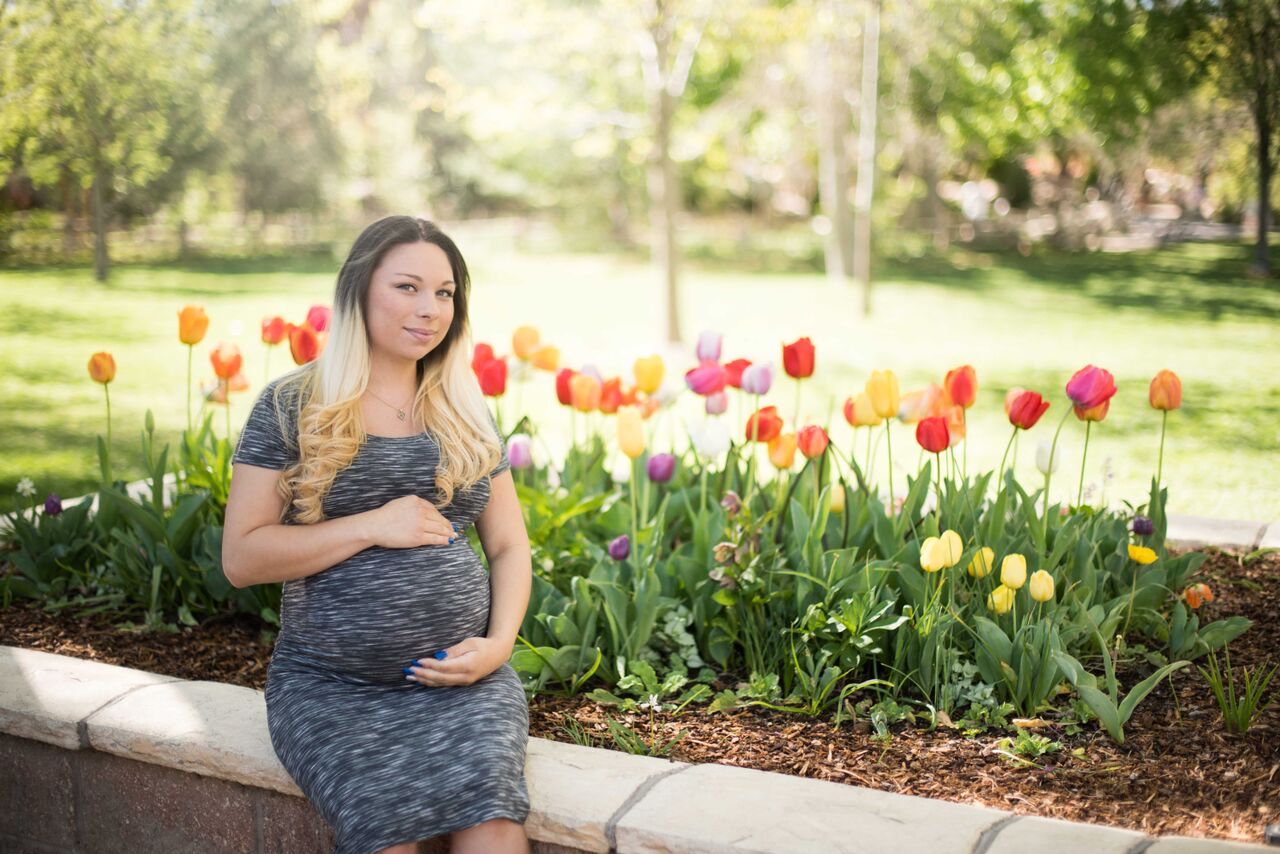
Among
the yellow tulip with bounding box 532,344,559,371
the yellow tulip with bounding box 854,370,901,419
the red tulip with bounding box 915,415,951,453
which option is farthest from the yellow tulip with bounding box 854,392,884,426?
the yellow tulip with bounding box 532,344,559,371

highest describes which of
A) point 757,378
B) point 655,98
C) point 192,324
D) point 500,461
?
point 655,98

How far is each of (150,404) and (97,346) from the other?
43 cm

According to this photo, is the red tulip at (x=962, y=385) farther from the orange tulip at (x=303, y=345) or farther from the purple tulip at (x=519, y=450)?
the orange tulip at (x=303, y=345)

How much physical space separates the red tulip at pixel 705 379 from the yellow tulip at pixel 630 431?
0.57 feet

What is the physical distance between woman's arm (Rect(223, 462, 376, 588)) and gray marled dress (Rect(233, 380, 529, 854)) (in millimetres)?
39

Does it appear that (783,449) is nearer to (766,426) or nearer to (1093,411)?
(766,426)

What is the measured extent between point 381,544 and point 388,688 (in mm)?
247

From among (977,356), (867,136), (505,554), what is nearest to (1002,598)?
(505,554)

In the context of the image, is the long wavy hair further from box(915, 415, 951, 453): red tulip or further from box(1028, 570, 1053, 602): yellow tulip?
box(1028, 570, 1053, 602): yellow tulip

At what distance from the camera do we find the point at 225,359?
117 inches

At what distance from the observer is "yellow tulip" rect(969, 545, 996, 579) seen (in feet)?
7.45

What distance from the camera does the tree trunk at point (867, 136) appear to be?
7801 millimetres

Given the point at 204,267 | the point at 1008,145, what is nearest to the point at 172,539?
the point at 204,267

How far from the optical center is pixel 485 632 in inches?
83.4
